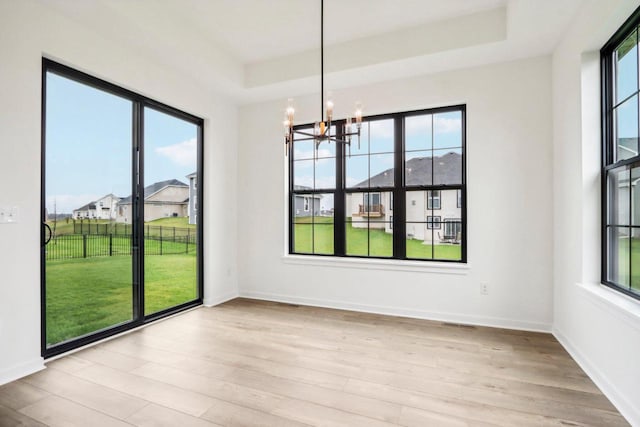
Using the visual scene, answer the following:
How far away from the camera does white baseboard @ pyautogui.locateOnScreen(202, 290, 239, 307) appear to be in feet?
13.9

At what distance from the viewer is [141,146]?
3.43m

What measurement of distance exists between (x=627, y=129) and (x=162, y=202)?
427 cm

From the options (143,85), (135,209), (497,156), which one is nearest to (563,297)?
(497,156)

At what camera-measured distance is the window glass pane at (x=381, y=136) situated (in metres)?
4.03

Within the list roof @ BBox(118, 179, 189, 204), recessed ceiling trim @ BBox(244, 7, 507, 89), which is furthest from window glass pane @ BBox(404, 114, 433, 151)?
roof @ BBox(118, 179, 189, 204)

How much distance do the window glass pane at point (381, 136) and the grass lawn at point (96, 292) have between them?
2.86 metres

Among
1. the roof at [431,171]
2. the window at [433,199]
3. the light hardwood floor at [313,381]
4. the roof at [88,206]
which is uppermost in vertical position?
the roof at [431,171]

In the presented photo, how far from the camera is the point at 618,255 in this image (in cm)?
237

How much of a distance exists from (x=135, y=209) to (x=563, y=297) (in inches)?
171

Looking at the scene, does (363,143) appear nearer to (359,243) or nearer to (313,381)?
(359,243)

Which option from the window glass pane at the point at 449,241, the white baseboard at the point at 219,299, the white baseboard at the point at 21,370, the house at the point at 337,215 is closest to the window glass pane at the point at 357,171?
the house at the point at 337,215

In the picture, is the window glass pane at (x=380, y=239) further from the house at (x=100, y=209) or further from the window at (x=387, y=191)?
the house at (x=100, y=209)

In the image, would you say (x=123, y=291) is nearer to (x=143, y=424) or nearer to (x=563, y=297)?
(x=143, y=424)

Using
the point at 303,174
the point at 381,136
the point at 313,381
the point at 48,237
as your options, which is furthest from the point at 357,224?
the point at 48,237
